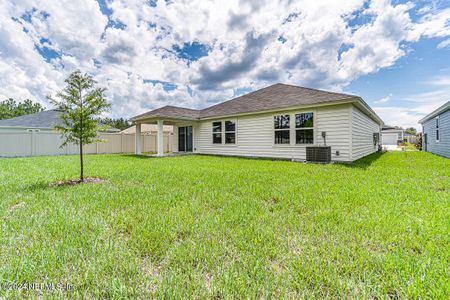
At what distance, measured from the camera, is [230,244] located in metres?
1.97

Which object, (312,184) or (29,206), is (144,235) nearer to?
(29,206)

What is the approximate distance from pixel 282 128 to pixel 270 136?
2.67 ft

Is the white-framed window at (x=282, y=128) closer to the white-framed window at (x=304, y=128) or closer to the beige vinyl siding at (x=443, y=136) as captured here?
the white-framed window at (x=304, y=128)

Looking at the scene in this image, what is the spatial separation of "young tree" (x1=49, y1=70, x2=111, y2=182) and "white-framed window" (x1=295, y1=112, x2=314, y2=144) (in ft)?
26.1

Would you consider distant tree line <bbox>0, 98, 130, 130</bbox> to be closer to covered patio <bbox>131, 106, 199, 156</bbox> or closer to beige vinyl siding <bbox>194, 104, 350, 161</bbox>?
covered patio <bbox>131, 106, 199, 156</bbox>

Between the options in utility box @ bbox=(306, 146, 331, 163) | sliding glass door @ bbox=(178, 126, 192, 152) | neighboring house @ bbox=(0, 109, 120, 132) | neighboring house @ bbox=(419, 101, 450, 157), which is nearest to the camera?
utility box @ bbox=(306, 146, 331, 163)

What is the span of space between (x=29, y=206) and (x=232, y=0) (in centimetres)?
1023

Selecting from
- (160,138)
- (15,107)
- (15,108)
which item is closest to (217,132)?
(160,138)

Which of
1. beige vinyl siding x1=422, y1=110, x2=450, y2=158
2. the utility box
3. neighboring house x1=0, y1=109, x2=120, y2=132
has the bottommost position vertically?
the utility box

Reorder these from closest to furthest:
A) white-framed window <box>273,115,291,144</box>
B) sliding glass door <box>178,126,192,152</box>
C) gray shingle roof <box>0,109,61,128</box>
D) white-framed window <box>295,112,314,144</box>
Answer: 1. white-framed window <box>295,112,314,144</box>
2. white-framed window <box>273,115,291,144</box>
3. sliding glass door <box>178,126,192,152</box>
4. gray shingle roof <box>0,109,61,128</box>

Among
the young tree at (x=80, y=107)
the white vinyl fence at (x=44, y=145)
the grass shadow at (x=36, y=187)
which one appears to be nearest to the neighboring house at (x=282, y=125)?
the white vinyl fence at (x=44, y=145)

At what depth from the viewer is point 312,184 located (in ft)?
14.6

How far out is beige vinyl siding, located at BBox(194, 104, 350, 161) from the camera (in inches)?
320

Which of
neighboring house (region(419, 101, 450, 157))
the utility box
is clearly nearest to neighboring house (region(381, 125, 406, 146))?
neighboring house (region(419, 101, 450, 157))
